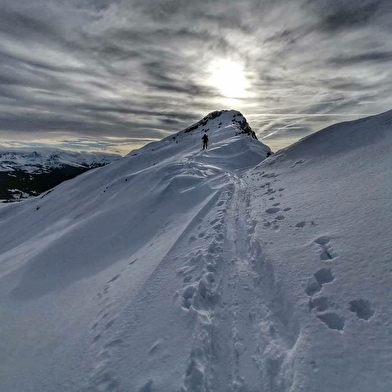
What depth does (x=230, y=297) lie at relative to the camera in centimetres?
638

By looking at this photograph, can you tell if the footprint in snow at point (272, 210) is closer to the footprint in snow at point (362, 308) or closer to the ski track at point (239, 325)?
the ski track at point (239, 325)

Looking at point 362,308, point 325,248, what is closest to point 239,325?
point 362,308

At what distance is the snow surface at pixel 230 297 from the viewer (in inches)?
172

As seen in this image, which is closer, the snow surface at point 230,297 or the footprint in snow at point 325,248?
the snow surface at point 230,297

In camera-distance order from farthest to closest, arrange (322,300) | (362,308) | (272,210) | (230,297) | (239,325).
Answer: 1. (272,210)
2. (230,297)
3. (239,325)
4. (322,300)
5. (362,308)

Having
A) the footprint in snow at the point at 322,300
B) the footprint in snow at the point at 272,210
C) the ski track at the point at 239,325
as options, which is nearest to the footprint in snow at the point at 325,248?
the footprint in snow at the point at 322,300

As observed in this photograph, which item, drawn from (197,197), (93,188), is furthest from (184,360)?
(93,188)

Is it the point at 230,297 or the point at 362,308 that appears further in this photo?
the point at 230,297

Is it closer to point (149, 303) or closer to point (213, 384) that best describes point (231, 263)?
point (149, 303)

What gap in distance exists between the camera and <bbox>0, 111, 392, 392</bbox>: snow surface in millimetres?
4375

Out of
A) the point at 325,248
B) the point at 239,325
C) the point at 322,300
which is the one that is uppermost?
the point at 325,248

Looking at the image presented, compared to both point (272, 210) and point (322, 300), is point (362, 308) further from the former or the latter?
point (272, 210)

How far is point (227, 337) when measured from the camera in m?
5.24

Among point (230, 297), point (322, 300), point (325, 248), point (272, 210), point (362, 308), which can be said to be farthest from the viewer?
point (272, 210)
